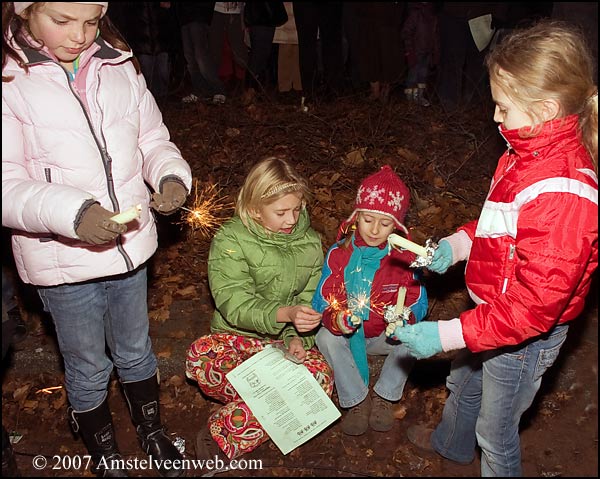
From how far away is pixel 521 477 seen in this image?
3.07 m

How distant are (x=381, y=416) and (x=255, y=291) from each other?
1.11m

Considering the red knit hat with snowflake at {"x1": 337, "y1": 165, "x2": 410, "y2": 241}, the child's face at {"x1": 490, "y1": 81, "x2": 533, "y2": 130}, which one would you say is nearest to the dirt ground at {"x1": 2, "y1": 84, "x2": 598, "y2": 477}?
the red knit hat with snowflake at {"x1": 337, "y1": 165, "x2": 410, "y2": 241}

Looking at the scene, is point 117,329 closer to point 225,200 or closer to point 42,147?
point 42,147

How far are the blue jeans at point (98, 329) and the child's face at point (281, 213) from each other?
2.60ft

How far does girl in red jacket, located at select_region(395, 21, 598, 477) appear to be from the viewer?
2.42 meters

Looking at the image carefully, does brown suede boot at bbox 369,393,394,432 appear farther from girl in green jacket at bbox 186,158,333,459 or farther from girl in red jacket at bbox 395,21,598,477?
girl in red jacket at bbox 395,21,598,477

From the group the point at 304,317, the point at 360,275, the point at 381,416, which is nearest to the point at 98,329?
the point at 304,317

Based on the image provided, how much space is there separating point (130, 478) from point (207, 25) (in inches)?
267

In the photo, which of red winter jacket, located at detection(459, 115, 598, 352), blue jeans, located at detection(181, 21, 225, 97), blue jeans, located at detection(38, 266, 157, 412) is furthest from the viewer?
blue jeans, located at detection(181, 21, 225, 97)

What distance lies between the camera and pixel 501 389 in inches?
111

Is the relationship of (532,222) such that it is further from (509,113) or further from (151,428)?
(151,428)

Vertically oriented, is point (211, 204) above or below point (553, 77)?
below

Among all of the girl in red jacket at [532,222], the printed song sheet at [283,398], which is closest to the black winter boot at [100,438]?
the printed song sheet at [283,398]

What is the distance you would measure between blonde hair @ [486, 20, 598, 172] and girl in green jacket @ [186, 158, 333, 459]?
142 cm
